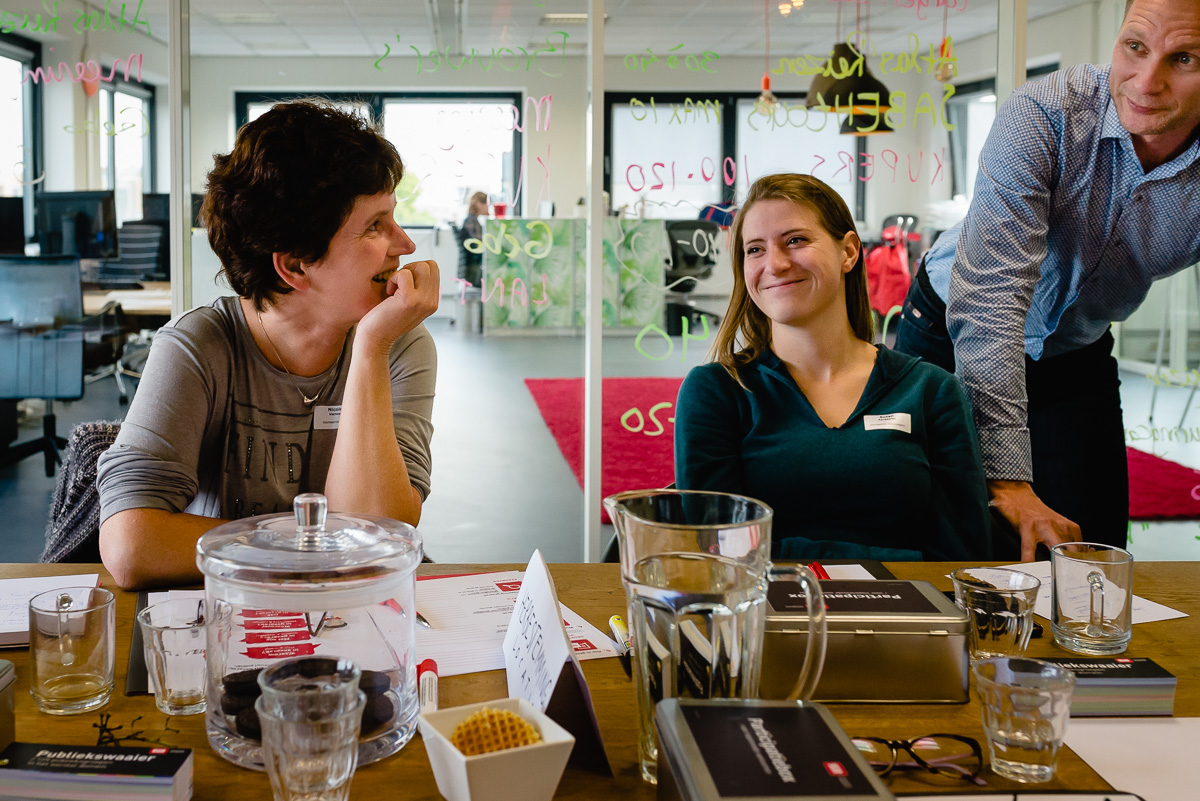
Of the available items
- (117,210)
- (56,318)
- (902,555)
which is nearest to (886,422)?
(902,555)

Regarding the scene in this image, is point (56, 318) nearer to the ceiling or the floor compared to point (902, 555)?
nearer to the ceiling

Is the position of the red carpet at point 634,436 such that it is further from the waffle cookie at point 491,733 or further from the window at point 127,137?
the waffle cookie at point 491,733

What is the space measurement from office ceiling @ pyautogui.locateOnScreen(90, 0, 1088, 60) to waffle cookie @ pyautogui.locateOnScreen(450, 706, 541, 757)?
9.85ft

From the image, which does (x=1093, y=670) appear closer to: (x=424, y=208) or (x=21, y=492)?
(x=424, y=208)

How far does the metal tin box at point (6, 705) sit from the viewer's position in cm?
A: 75

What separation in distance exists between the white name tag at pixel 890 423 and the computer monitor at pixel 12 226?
3.07 meters

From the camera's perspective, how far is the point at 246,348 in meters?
1.61

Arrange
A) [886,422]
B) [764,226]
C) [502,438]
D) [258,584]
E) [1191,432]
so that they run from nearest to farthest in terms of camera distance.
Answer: [258,584] → [886,422] → [764,226] → [1191,432] → [502,438]

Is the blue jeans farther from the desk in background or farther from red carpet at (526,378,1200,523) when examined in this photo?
the desk in background

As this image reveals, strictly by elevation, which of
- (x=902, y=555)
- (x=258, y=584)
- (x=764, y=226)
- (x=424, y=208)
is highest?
(x=424, y=208)

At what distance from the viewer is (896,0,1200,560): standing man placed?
1735mm

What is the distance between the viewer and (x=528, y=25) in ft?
11.2

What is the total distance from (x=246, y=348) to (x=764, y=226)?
0.97 meters

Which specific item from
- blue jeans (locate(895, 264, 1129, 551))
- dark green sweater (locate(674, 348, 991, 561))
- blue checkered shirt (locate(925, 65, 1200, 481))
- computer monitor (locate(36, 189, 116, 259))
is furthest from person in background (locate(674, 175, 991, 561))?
computer monitor (locate(36, 189, 116, 259))
